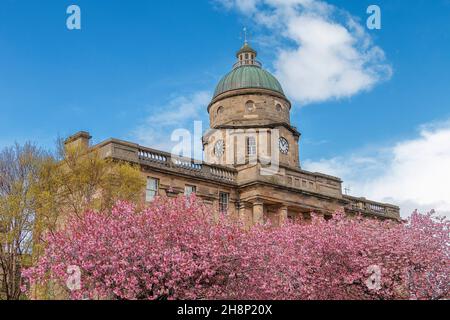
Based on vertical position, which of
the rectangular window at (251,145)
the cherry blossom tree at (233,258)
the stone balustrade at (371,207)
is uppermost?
the rectangular window at (251,145)

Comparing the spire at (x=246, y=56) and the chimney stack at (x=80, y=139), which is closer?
the chimney stack at (x=80, y=139)

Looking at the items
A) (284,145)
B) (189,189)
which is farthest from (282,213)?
(284,145)

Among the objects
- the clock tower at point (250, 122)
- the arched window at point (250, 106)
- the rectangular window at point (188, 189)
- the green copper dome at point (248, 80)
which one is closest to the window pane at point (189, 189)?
the rectangular window at point (188, 189)

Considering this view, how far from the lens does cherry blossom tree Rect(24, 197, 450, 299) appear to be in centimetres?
2050

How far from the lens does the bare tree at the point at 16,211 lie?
30.6 metres

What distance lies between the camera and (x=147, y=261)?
20.3 metres

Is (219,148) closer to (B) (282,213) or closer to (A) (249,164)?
(A) (249,164)

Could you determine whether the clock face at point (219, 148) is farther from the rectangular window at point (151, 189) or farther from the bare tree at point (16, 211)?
A: the bare tree at point (16, 211)

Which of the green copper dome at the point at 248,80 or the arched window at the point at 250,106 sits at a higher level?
the green copper dome at the point at 248,80

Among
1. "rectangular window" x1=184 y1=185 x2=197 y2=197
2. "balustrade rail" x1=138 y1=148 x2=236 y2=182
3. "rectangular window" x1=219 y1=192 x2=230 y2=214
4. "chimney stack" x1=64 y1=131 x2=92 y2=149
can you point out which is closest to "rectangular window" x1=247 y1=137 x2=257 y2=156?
"balustrade rail" x1=138 y1=148 x2=236 y2=182

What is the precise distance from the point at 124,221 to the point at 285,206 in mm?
23097

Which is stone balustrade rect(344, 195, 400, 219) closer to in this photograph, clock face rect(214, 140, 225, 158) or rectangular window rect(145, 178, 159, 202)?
clock face rect(214, 140, 225, 158)

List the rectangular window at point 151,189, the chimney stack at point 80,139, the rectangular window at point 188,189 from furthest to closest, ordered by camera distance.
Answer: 1. the rectangular window at point 188,189
2. the rectangular window at point 151,189
3. the chimney stack at point 80,139
